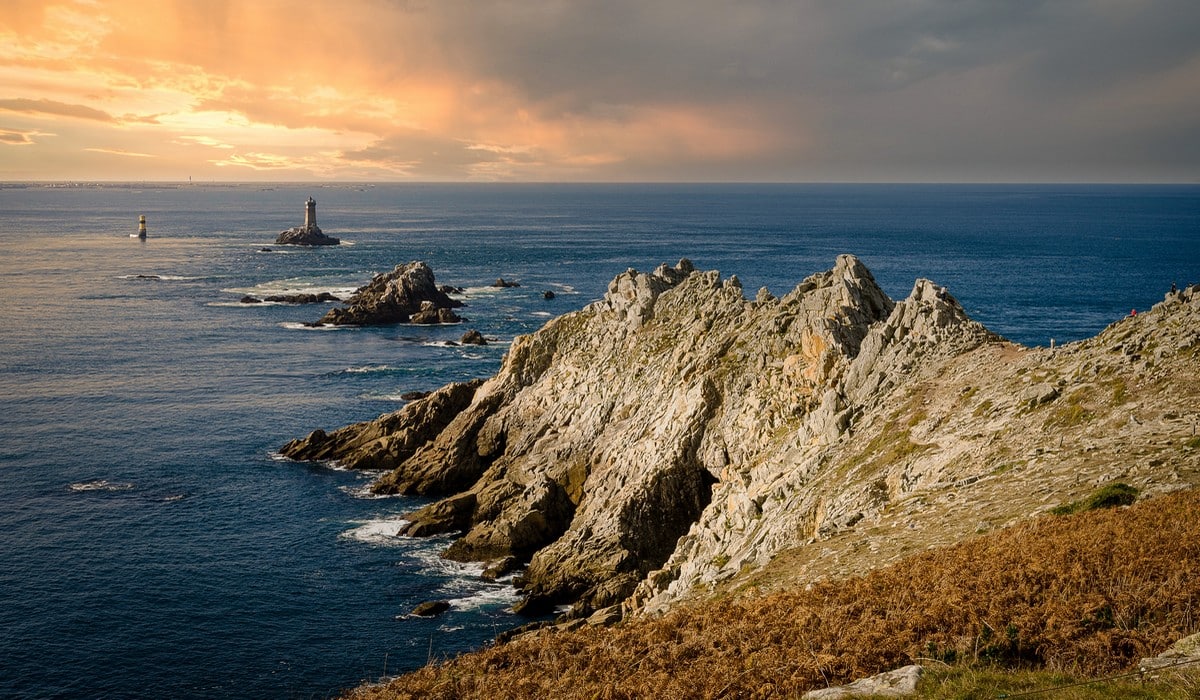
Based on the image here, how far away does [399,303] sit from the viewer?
141000mm

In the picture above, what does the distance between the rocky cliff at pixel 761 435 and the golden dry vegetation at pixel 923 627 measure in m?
3.50

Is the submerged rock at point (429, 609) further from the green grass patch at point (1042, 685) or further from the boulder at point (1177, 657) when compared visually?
the boulder at point (1177, 657)

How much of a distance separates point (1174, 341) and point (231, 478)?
61.0 metres

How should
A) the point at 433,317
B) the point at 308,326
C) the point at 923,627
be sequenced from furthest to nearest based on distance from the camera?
1. the point at 433,317
2. the point at 308,326
3. the point at 923,627

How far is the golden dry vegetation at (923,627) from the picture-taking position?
17.9m

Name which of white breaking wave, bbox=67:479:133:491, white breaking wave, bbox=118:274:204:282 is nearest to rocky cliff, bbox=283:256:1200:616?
white breaking wave, bbox=67:479:133:491

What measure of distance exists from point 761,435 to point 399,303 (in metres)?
102

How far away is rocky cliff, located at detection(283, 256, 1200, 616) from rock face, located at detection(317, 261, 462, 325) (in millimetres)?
63098

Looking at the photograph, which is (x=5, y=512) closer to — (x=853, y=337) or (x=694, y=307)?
(x=694, y=307)

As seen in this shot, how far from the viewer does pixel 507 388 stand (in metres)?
70.6

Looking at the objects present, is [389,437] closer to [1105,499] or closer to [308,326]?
[1105,499]

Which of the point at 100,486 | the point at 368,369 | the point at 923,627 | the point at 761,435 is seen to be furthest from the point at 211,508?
the point at 923,627

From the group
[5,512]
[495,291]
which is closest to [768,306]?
[5,512]

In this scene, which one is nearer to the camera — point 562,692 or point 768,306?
point 562,692
